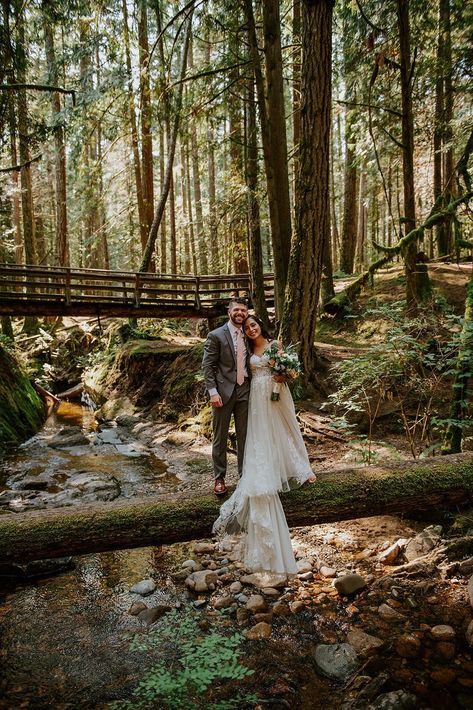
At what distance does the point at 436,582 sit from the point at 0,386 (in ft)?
32.0

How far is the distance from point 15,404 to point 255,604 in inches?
355

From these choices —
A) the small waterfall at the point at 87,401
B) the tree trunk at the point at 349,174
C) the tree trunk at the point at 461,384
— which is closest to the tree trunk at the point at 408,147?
the tree trunk at the point at 349,174

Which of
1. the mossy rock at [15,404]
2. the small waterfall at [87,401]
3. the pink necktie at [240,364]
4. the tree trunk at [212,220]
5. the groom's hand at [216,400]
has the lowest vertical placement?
the small waterfall at [87,401]

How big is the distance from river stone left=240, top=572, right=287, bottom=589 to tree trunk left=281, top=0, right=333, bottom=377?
4289 millimetres

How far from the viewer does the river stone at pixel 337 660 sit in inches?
128

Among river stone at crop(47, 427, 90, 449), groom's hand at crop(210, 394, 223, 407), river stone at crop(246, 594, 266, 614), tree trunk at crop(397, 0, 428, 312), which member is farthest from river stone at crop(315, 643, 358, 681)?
river stone at crop(47, 427, 90, 449)

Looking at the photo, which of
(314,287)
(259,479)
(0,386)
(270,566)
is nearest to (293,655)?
(270,566)

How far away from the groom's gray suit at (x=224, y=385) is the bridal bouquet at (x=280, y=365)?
36cm

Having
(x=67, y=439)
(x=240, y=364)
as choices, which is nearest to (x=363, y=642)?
(x=240, y=364)

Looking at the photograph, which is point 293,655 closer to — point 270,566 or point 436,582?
point 270,566

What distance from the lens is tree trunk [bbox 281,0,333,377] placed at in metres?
6.70

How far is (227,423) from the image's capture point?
443 centimetres

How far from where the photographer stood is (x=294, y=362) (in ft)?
13.3

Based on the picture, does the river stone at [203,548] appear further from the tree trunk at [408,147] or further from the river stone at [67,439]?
the river stone at [67,439]
